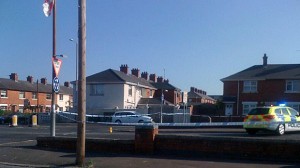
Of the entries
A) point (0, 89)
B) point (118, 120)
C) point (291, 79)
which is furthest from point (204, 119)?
point (0, 89)

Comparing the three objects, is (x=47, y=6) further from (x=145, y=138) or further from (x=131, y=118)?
(x=131, y=118)

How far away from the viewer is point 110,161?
12.1 meters

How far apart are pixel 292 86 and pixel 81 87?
34.3 m

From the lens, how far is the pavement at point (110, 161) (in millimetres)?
11166

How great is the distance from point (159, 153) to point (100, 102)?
124ft

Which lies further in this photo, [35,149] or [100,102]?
[100,102]

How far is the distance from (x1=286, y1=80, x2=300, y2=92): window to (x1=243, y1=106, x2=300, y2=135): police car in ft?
71.4

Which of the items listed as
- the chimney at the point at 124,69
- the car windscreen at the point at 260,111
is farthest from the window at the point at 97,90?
the car windscreen at the point at 260,111

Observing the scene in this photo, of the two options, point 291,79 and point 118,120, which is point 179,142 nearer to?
point 118,120

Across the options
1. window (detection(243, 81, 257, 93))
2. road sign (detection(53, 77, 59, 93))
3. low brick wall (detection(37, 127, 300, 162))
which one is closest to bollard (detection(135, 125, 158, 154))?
low brick wall (detection(37, 127, 300, 162))

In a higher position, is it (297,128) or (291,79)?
(291,79)

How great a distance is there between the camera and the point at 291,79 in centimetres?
4119

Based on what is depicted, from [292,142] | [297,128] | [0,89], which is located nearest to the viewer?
[292,142]

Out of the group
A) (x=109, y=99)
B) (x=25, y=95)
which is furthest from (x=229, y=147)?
(x=25, y=95)
